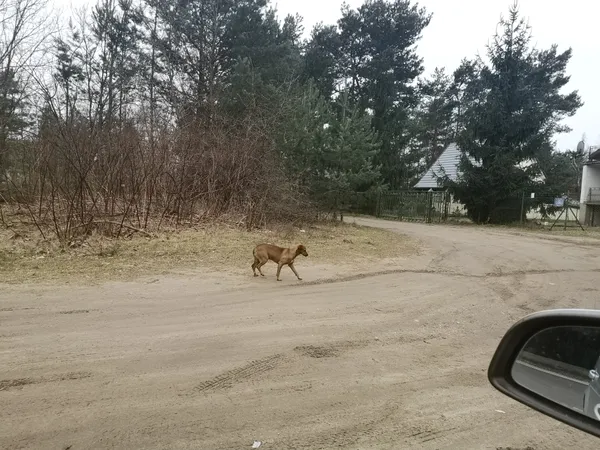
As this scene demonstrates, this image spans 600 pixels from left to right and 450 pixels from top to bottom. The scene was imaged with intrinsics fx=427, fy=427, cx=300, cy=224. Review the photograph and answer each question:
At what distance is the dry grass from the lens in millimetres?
8586

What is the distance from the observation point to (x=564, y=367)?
69.1 inches

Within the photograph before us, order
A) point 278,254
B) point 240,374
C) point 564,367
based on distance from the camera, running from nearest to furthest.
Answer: point 564,367
point 240,374
point 278,254

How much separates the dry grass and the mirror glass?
7682 millimetres

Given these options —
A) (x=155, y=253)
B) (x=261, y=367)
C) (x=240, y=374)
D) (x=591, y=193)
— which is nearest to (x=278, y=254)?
(x=155, y=253)

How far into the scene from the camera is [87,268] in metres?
8.87

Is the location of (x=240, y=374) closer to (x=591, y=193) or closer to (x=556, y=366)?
(x=556, y=366)

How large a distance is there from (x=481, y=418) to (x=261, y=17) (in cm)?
2441

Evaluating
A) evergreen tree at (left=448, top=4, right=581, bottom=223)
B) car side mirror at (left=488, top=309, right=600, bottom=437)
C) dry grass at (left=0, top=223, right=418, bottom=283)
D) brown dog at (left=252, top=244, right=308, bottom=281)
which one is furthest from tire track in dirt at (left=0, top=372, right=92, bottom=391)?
evergreen tree at (left=448, top=4, right=581, bottom=223)

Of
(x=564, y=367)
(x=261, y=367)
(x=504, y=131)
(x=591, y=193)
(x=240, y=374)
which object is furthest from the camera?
(x=591, y=193)

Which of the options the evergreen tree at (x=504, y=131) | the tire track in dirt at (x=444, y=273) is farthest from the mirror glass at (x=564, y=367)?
the evergreen tree at (x=504, y=131)

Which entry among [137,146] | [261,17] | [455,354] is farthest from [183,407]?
[261,17]

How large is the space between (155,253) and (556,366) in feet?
32.1

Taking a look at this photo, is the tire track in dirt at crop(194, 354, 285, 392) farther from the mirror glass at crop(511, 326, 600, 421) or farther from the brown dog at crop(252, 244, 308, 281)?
the brown dog at crop(252, 244, 308, 281)

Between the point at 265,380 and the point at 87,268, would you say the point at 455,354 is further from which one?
the point at 87,268
